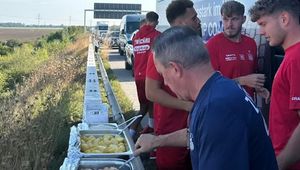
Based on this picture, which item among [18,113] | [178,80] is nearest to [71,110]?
[18,113]

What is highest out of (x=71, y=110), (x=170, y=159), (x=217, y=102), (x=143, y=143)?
(x=217, y=102)

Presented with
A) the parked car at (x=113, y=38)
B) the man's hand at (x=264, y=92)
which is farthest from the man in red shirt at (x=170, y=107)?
the parked car at (x=113, y=38)

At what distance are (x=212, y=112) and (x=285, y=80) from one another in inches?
41.8

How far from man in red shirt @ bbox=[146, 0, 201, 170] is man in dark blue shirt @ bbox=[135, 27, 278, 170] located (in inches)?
80.4

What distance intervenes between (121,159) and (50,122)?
14.8 ft

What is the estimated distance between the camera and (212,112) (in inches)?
90.3

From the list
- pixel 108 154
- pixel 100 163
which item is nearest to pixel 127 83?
pixel 108 154

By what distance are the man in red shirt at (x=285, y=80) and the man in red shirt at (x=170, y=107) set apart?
136 cm

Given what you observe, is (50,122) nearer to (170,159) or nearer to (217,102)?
(170,159)

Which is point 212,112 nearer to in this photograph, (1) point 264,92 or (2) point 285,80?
(2) point 285,80

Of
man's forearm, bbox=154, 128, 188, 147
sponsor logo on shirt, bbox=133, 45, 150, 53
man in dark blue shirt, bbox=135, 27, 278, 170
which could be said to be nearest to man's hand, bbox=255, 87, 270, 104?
man's forearm, bbox=154, 128, 188, 147

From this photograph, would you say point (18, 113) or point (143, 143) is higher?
point (143, 143)

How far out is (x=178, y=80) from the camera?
2.50m

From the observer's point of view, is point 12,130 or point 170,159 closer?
point 170,159
